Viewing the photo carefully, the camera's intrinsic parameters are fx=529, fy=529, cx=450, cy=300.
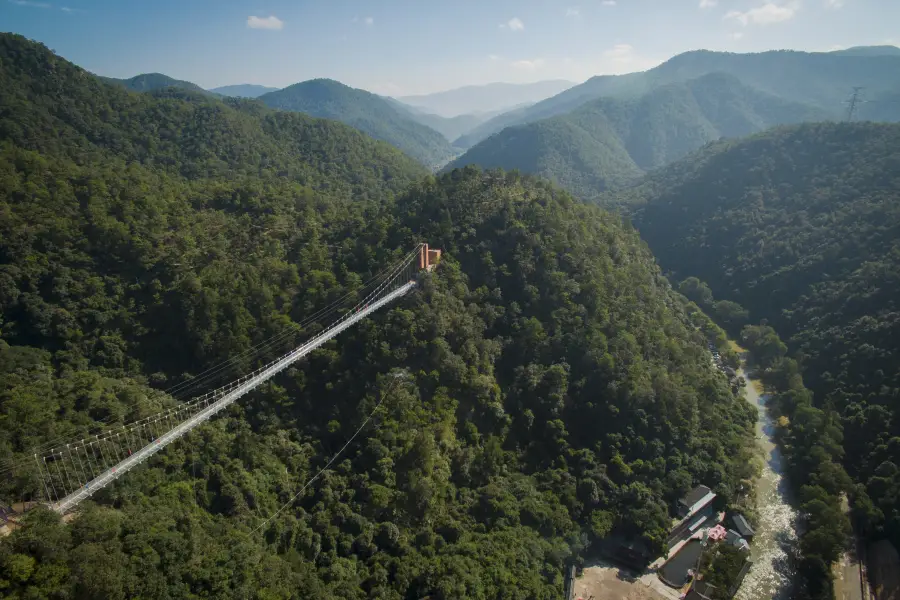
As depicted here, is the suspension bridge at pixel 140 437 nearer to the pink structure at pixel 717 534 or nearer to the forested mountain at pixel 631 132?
the pink structure at pixel 717 534

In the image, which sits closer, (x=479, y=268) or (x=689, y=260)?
(x=479, y=268)

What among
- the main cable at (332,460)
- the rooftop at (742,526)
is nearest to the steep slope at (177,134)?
the main cable at (332,460)

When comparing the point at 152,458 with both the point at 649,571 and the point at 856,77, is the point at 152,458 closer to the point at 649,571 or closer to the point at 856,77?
the point at 649,571

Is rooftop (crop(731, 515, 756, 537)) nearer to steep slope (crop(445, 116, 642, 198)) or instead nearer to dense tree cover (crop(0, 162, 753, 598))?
dense tree cover (crop(0, 162, 753, 598))

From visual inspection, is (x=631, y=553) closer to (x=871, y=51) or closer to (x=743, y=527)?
(x=743, y=527)

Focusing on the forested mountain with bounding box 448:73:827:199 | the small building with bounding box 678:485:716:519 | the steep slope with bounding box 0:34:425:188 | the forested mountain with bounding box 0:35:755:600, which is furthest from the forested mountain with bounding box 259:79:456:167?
the small building with bounding box 678:485:716:519

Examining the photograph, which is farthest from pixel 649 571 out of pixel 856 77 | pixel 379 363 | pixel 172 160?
pixel 856 77
